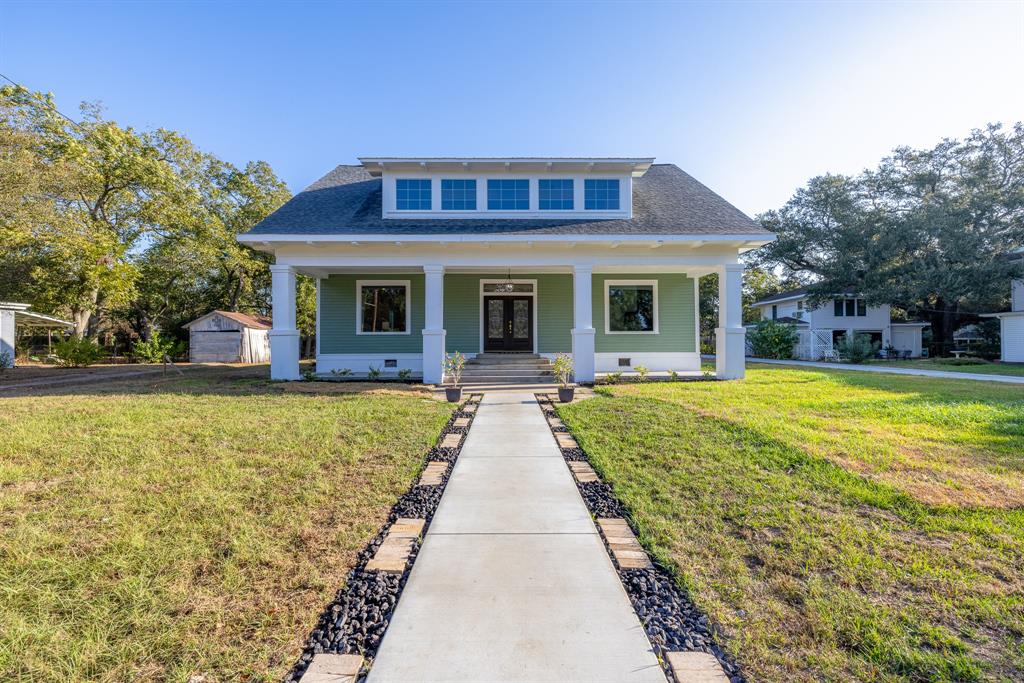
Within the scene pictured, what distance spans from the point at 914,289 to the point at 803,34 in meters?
16.9

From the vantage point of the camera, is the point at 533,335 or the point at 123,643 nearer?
the point at 123,643

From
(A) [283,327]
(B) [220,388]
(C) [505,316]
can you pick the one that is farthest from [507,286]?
(B) [220,388]

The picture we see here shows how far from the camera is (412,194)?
39.0ft

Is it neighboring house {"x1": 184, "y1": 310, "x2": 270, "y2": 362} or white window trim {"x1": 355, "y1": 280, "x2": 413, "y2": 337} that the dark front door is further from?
neighboring house {"x1": 184, "y1": 310, "x2": 270, "y2": 362}

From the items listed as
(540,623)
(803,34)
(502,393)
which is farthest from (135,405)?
(803,34)

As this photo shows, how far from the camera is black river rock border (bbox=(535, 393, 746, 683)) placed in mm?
2004

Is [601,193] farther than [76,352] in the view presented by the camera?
No

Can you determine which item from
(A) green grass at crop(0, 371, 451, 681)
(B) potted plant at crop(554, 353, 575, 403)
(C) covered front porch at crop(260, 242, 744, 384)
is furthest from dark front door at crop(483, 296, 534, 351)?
(A) green grass at crop(0, 371, 451, 681)

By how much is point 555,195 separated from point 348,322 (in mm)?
7146

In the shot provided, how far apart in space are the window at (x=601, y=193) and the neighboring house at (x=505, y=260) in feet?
0.13

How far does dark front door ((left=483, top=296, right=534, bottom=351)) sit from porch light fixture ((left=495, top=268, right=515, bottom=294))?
0.32 m

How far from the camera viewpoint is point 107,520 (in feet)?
10.7

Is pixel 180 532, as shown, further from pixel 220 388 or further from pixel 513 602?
pixel 220 388

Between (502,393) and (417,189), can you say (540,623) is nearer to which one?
(502,393)
